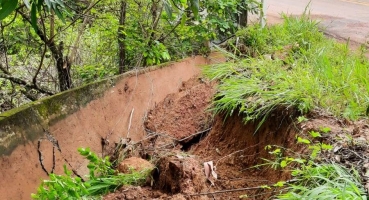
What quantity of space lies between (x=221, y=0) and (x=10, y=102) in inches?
105

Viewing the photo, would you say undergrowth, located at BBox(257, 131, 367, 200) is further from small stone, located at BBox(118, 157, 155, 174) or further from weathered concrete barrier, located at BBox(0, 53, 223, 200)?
weathered concrete barrier, located at BBox(0, 53, 223, 200)

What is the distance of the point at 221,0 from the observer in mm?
4938

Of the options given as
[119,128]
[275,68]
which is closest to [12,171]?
[119,128]

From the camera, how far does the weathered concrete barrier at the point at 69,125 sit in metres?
2.41

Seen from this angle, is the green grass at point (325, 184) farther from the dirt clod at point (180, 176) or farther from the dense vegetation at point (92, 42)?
the dense vegetation at point (92, 42)

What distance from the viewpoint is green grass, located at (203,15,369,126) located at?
3008 millimetres

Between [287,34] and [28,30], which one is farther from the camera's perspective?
[287,34]

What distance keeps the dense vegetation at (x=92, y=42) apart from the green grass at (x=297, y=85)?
64 cm

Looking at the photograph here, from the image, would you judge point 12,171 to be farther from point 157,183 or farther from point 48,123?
point 157,183

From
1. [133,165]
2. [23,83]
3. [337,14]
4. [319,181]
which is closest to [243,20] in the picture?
[337,14]

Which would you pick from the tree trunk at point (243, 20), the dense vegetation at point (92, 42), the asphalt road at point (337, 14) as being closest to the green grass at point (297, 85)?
the dense vegetation at point (92, 42)

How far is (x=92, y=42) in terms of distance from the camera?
4.77 meters

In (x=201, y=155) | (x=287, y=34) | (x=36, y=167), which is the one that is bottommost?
(x=201, y=155)

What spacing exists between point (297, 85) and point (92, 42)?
8.52ft
